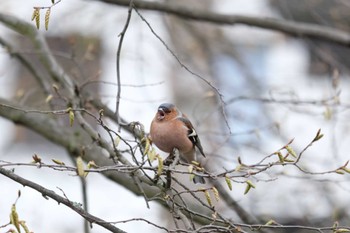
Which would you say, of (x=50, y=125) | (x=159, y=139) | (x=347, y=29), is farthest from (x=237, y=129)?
(x=159, y=139)

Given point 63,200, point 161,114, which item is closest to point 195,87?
point 161,114

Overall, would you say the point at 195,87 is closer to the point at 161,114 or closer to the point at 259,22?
the point at 259,22

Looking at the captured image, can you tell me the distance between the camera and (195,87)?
40.1ft

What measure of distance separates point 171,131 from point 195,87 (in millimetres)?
8062

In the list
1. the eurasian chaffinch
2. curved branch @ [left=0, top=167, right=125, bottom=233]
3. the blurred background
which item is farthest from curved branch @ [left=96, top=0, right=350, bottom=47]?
curved branch @ [left=0, top=167, right=125, bottom=233]

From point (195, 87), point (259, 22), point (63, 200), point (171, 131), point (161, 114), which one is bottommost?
point (63, 200)

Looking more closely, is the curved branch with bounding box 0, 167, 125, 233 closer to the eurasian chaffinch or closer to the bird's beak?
the eurasian chaffinch

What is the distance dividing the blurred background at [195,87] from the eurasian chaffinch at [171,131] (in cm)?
400

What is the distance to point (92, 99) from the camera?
17.1 feet

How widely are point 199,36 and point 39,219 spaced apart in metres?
2.87

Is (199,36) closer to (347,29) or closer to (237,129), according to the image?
(237,129)

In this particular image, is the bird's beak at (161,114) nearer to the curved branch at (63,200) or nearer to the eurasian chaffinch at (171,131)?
the eurasian chaffinch at (171,131)

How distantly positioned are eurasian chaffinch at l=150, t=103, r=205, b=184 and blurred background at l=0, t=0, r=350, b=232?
4.00m

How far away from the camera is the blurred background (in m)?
9.17
